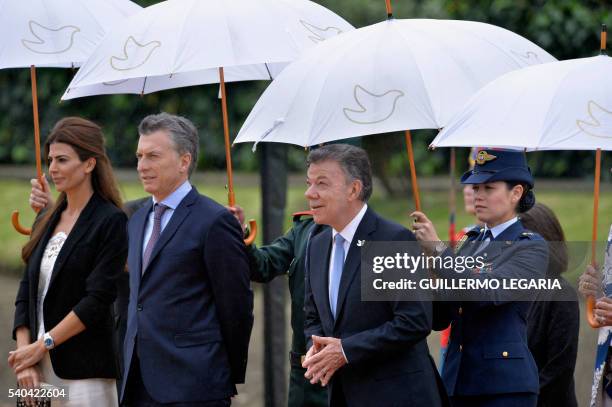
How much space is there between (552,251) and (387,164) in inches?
276

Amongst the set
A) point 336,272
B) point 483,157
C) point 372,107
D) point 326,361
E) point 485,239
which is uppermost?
point 372,107

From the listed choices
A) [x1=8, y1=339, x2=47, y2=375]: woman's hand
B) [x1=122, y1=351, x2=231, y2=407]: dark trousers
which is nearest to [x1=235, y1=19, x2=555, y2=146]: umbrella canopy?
[x1=122, y1=351, x2=231, y2=407]: dark trousers

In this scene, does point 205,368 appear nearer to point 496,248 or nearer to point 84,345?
point 84,345

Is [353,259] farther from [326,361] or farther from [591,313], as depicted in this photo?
[591,313]

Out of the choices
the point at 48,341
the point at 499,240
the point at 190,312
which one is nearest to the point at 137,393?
the point at 190,312

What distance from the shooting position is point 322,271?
489 centimetres

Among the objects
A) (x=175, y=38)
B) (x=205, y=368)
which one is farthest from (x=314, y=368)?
(x=175, y=38)

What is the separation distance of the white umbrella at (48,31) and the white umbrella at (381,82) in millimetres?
1217

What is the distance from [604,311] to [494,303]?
0.55 meters

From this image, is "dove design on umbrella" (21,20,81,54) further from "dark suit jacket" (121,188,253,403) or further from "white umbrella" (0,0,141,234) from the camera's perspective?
"dark suit jacket" (121,188,253,403)

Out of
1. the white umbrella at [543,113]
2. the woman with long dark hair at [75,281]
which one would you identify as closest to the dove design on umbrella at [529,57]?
the white umbrella at [543,113]

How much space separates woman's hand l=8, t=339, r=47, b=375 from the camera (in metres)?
5.62

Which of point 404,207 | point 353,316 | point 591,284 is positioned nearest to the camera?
point 353,316

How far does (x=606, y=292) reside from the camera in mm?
5137
